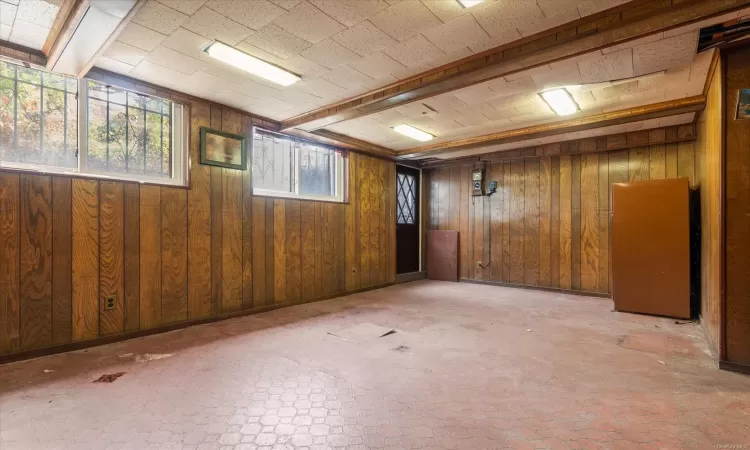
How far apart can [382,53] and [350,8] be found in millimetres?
612

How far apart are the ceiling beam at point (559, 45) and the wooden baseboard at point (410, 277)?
153 inches

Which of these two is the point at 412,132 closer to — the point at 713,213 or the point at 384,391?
the point at 713,213

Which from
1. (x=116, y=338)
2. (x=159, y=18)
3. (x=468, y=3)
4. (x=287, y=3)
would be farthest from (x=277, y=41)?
(x=116, y=338)

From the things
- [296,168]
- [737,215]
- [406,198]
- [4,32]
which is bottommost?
[737,215]

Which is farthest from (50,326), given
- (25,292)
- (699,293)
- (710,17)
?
(699,293)

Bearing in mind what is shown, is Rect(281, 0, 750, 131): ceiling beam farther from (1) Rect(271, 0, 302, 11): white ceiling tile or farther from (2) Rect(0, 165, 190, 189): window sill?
(2) Rect(0, 165, 190, 189): window sill

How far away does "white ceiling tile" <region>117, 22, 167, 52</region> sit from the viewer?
2.42 metres

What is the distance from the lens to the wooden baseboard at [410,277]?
678cm

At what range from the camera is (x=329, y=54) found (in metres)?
2.77

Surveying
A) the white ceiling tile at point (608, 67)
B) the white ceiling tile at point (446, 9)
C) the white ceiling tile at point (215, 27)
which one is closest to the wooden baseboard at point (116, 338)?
the white ceiling tile at point (215, 27)

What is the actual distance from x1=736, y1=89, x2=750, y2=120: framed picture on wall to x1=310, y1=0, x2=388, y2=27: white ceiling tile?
8.78ft

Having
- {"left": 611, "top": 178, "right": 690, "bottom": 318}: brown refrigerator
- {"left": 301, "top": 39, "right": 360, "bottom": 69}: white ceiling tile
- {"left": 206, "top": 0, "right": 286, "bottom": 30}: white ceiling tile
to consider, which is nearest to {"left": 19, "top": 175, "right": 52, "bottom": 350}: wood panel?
{"left": 206, "top": 0, "right": 286, "bottom": 30}: white ceiling tile

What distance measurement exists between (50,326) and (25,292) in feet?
1.11

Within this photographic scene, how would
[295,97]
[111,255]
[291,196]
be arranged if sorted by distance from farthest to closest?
[291,196] < [295,97] < [111,255]
